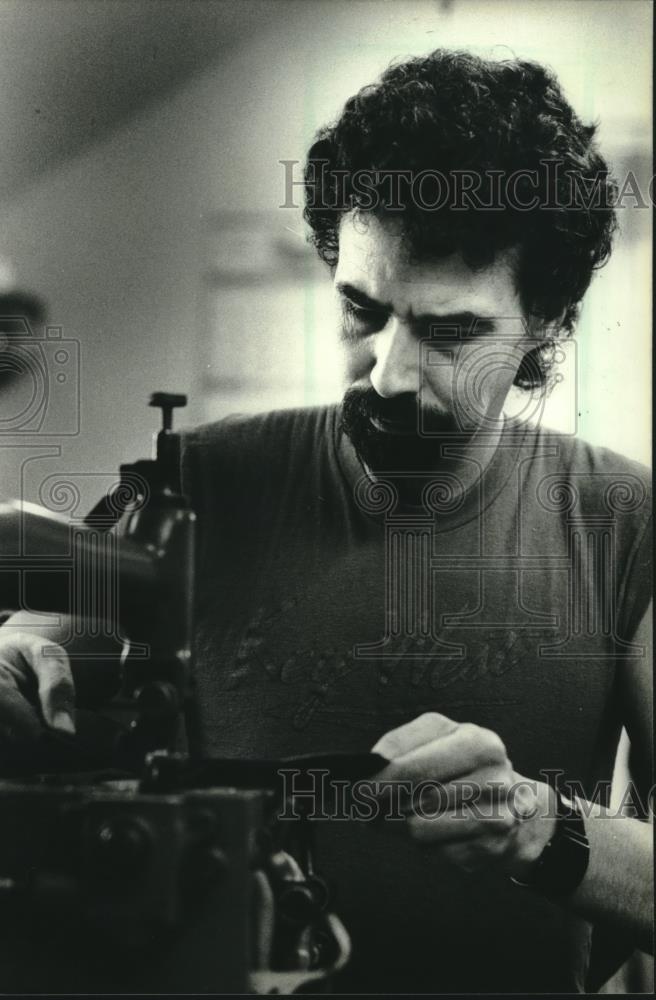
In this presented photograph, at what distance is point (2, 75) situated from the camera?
54.0 inches

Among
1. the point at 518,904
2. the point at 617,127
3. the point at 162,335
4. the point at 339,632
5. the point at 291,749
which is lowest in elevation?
the point at 518,904

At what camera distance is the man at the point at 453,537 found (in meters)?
1.30

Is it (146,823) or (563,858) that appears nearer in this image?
(146,823)

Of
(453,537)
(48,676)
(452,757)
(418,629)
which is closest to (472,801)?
(452,757)

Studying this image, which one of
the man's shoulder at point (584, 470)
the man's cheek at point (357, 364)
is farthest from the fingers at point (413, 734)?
the man's cheek at point (357, 364)

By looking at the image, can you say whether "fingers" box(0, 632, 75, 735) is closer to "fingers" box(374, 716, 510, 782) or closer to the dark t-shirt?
the dark t-shirt

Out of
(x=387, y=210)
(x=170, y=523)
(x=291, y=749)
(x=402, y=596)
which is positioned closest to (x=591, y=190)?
(x=387, y=210)

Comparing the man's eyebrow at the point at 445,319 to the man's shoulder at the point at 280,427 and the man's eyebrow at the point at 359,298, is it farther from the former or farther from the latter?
the man's shoulder at the point at 280,427

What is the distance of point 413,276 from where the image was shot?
4.32 feet

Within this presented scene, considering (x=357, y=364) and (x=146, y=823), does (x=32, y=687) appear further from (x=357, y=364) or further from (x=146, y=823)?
(x=357, y=364)

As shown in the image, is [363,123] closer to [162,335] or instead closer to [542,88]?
[542,88]

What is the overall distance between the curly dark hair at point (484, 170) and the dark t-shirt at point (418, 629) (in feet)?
0.65

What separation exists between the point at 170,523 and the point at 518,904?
2.16ft

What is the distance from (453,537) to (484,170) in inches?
18.4
